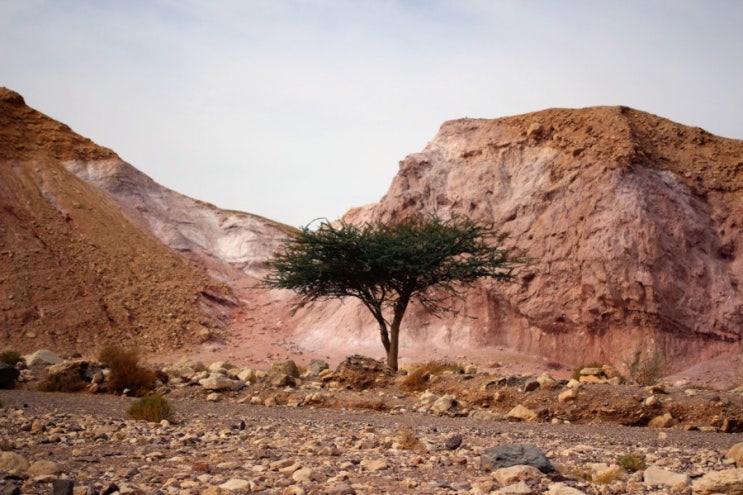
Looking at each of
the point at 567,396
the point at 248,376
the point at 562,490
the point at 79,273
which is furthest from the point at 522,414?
the point at 79,273

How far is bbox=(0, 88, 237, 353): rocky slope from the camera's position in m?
33.2

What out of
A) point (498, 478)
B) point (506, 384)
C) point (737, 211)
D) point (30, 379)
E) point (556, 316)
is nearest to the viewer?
point (498, 478)

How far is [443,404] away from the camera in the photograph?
14.4 metres

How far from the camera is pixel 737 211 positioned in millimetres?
32656

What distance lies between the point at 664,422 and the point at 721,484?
23.9 feet

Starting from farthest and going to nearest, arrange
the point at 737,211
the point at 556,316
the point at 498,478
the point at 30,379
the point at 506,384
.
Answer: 1. the point at 737,211
2. the point at 556,316
3. the point at 30,379
4. the point at 506,384
5. the point at 498,478

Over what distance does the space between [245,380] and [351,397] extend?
3.47 metres

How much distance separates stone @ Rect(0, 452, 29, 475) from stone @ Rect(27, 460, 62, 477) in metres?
0.10

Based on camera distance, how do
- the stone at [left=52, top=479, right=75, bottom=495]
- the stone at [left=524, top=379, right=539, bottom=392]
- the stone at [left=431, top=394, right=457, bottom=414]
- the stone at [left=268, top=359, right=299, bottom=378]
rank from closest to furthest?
1. the stone at [left=52, top=479, right=75, bottom=495]
2. the stone at [left=431, top=394, right=457, bottom=414]
3. the stone at [left=524, top=379, right=539, bottom=392]
4. the stone at [left=268, top=359, right=299, bottom=378]

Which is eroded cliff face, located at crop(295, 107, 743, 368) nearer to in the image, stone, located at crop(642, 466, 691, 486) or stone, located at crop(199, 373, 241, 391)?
stone, located at crop(199, 373, 241, 391)

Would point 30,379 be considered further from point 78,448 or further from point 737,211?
point 737,211

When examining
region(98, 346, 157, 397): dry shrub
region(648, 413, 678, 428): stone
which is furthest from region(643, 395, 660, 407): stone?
region(98, 346, 157, 397): dry shrub

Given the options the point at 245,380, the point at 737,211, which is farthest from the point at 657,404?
the point at 737,211

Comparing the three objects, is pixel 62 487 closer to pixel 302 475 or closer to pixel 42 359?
pixel 302 475
